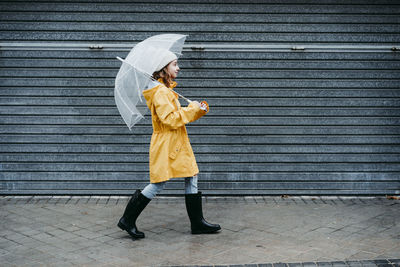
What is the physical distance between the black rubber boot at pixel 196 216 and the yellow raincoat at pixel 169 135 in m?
0.32

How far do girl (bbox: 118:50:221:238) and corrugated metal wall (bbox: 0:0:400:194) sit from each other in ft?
5.87

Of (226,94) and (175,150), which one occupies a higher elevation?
(226,94)

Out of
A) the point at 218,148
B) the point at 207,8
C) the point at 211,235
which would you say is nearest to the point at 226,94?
the point at 218,148

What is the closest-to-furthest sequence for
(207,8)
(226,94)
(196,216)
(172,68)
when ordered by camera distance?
1. (172,68)
2. (196,216)
3. (207,8)
4. (226,94)

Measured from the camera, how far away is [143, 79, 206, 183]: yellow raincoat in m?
5.54

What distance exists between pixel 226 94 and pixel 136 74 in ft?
7.71

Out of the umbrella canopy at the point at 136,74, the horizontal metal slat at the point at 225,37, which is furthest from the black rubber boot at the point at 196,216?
the horizontal metal slat at the point at 225,37

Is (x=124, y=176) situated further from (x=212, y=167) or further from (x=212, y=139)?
(x=212, y=139)

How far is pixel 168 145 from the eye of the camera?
18.7ft

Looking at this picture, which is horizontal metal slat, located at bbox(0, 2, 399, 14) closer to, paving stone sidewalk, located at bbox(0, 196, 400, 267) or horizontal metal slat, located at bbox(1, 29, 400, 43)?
horizontal metal slat, located at bbox(1, 29, 400, 43)

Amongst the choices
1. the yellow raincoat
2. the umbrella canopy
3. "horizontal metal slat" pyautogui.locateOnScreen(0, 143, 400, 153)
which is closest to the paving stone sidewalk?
"horizontal metal slat" pyautogui.locateOnScreen(0, 143, 400, 153)

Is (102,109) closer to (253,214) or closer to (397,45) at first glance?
(253,214)

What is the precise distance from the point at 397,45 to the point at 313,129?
1.72m

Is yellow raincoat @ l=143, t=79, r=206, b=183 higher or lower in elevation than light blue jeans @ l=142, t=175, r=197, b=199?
higher
